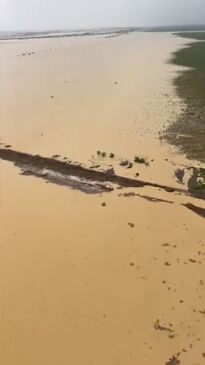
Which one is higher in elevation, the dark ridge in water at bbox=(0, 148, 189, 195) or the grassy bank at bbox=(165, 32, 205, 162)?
the dark ridge in water at bbox=(0, 148, 189, 195)

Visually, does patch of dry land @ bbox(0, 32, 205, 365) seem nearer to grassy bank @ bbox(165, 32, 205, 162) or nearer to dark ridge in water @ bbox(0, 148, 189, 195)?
dark ridge in water @ bbox(0, 148, 189, 195)

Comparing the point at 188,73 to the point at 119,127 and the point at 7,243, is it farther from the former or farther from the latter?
the point at 7,243

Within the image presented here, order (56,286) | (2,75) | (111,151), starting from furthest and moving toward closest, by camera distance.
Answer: (2,75)
(111,151)
(56,286)

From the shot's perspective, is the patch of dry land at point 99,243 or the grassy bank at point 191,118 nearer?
the patch of dry land at point 99,243

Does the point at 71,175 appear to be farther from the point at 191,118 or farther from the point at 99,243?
the point at 191,118

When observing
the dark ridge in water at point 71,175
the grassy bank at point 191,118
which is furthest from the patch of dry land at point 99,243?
the grassy bank at point 191,118

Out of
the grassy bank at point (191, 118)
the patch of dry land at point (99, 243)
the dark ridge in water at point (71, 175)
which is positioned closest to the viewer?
the patch of dry land at point (99, 243)

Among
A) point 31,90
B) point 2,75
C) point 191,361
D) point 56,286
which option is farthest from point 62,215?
point 2,75

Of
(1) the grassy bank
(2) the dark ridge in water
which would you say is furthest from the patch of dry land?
(1) the grassy bank

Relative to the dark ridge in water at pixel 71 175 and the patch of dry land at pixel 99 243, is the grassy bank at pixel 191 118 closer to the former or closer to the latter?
the patch of dry land at pixel 99 243
